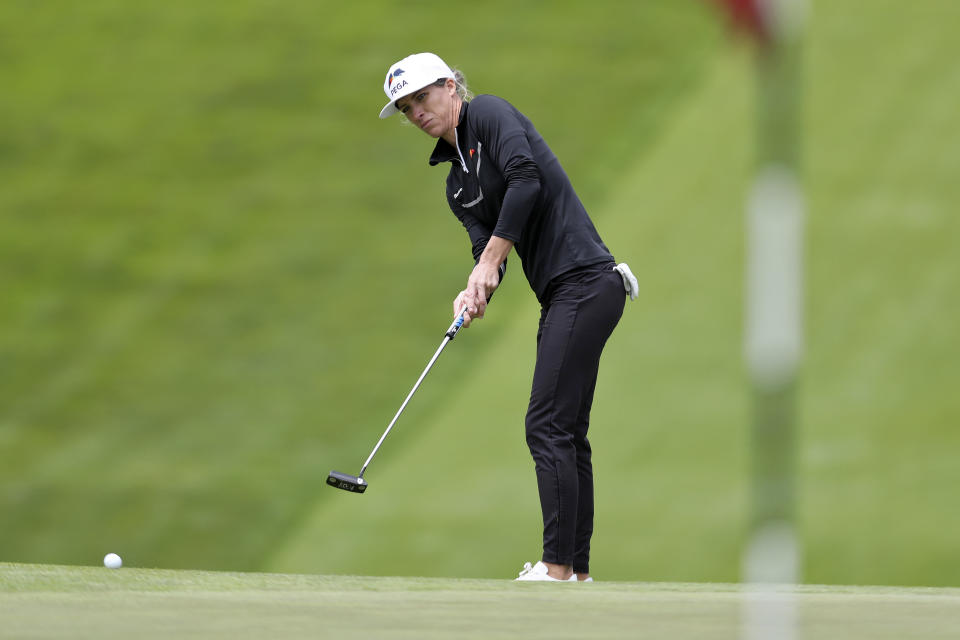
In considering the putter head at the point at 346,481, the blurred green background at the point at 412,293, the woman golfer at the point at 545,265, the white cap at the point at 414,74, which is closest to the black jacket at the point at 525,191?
the woman golfer at the point at 545,265

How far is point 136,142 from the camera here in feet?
A: 36.1

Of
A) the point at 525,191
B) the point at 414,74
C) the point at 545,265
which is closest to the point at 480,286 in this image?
the point at 545,265

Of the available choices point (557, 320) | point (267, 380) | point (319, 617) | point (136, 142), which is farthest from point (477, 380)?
point (319, 617)

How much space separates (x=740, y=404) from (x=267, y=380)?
2.90 meters

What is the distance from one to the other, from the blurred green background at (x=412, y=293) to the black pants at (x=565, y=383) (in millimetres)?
3331

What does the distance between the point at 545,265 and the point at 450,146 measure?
466mm

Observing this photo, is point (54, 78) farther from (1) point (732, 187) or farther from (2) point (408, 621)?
(2) point (408, 621)

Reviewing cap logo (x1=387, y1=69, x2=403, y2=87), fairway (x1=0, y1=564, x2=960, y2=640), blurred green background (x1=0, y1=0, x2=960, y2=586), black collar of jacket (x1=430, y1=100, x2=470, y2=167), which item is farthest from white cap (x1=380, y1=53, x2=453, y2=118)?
blurred green background (x1=0, y1=0, x2=960, y2=586)

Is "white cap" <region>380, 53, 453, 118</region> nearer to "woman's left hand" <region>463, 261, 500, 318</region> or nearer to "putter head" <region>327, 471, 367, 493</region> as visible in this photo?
"woman's left hand" <region>463, 261, 500, 318</region>

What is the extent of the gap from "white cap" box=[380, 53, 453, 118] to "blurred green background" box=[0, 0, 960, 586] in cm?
363

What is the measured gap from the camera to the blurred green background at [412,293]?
7555 millimetres

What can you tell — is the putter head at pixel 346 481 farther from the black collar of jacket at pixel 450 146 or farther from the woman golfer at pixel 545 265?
the black collar of jacket at pixel 450 146

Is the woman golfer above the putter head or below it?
above

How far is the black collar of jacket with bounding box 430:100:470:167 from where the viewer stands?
13.2 ft
